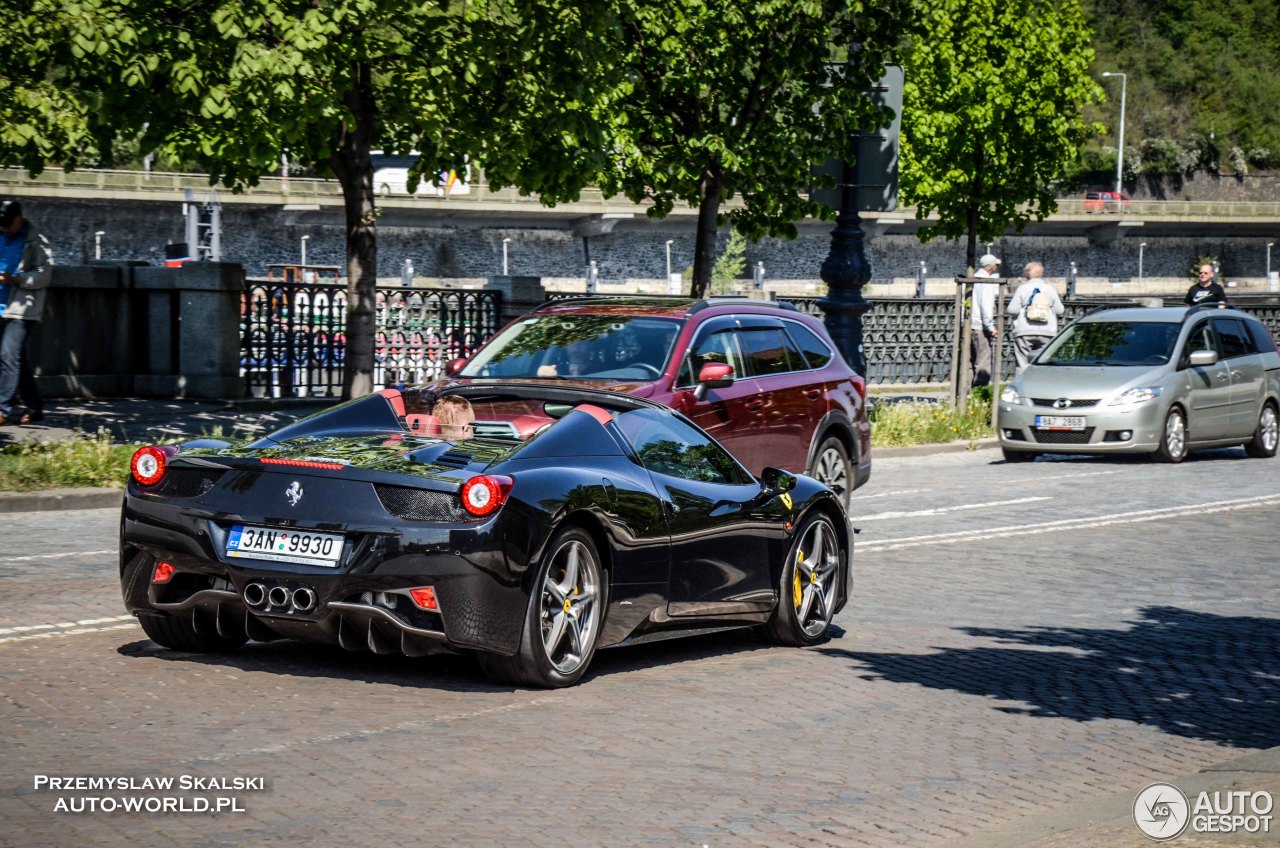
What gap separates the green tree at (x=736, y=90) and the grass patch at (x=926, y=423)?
2.69 metres

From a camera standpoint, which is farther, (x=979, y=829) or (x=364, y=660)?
(x=364, y=660)

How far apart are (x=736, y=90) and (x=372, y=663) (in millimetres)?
16914

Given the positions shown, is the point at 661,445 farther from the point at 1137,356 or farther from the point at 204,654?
the point at 1137,356

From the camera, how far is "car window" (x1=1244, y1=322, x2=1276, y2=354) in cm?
2353

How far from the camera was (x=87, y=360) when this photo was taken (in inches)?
852

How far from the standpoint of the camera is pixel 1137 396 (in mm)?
20844

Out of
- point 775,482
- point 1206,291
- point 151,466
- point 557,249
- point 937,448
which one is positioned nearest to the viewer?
point 151,466

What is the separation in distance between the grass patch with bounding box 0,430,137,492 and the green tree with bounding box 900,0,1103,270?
3415cm

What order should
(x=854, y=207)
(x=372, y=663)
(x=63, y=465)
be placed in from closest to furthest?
(x=372, y=663), (x=63, y=465), (x=854, y=207)

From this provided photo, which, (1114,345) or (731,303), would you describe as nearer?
(731,303)

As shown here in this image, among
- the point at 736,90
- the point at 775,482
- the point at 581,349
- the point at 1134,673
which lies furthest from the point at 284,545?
the point at 736,90

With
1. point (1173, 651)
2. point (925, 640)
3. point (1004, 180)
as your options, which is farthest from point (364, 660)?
point (1004, 180)

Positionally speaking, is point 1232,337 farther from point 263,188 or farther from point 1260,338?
point 263,188

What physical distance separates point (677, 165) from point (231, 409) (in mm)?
6473
